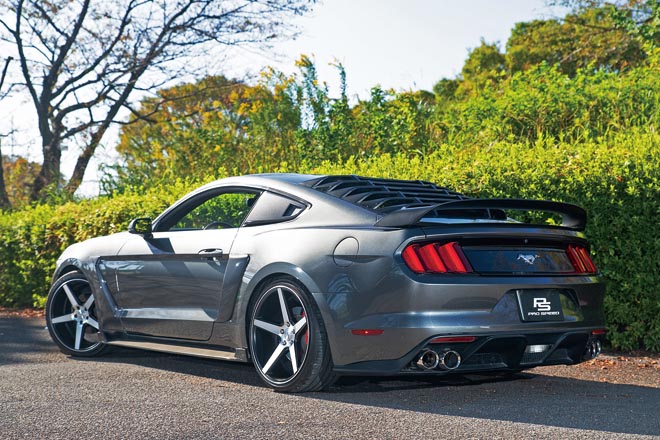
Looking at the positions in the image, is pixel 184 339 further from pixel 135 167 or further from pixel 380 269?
pixel 135 167

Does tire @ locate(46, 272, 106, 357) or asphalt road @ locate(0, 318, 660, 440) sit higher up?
tire @ locate(46, 272, 106, 357)

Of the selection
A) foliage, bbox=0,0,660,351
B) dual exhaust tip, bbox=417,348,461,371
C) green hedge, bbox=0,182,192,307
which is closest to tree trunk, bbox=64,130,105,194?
foliage, bbox=0,0,660,351

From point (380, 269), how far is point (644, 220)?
10.5 ft

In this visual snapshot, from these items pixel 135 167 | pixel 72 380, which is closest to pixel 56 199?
pixel 135 167

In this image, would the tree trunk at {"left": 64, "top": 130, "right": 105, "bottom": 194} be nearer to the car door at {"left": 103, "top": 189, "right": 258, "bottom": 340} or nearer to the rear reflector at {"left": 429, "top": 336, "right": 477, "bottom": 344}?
the car door at {"left": 103, "top": 189, "right": 258, "bottom": 340}

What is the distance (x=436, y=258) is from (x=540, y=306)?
77 centimetres

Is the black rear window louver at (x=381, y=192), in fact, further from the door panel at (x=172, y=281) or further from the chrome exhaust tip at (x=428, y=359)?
the chrome exhaust tip at (x=428, y=359)

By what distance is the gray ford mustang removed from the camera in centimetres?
524

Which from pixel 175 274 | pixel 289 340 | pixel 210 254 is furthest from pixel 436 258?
pixel 175 274

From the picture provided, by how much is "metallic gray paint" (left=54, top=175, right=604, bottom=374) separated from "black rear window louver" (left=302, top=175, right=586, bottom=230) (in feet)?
0.31

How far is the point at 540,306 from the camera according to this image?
547 cm

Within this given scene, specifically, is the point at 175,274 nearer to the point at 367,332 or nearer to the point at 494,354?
the point at 367,332

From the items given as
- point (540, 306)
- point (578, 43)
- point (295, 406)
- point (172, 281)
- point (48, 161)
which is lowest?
point (295, 406)

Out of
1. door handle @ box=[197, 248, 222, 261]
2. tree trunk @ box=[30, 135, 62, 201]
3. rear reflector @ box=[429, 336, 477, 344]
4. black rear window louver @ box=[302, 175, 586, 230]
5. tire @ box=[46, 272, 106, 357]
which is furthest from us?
tree trunk @ box=[30, 135, 62, 201]
